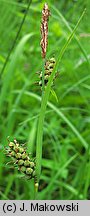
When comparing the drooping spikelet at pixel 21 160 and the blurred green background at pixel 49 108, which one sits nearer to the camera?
the drooping spikelet at pixel 21 160

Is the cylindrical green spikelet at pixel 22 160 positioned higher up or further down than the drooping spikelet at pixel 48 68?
further down

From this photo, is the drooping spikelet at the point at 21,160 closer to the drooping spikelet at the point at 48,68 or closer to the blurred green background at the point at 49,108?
the drooping spikelet at the point at 48,68

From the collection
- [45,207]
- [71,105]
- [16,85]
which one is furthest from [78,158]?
[45,207]

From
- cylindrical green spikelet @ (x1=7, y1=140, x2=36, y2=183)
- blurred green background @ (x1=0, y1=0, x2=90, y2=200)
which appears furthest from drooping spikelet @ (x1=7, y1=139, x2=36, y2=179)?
blurred green background @ (x1=0, y1=0, x2=90, y2=200)

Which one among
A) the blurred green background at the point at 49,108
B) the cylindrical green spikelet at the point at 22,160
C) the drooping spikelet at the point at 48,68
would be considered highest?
the blurred green background at the point at 49,108

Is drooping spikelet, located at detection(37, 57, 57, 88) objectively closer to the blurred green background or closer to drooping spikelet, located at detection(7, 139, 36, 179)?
drooping spikelet, located at detection(7, 139, 36, 179)

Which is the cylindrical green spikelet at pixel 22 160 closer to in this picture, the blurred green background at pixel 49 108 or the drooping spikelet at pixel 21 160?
the drooping spikelet at pixel 21 160

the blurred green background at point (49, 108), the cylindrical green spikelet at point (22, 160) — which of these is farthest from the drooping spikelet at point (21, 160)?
the blurred green background at point (49, 108)

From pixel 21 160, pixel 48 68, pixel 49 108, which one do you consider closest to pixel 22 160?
pixel 21 160
